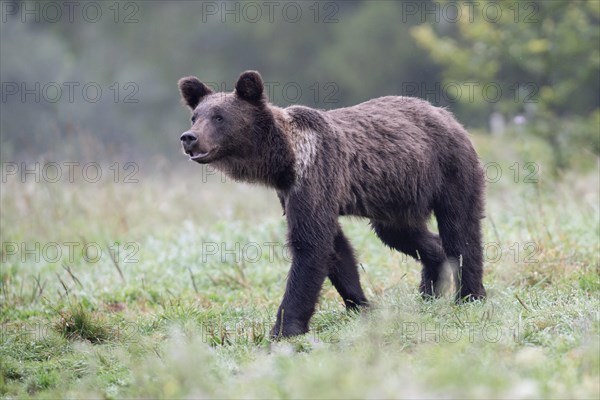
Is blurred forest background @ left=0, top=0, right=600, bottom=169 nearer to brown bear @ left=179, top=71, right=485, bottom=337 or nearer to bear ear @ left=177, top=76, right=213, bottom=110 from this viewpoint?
brown bear @ left=179, top=71, right=485, bottom=337

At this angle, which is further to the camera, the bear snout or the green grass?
the bear snout

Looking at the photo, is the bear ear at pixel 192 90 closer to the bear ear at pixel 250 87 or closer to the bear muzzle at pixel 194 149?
the bear ear at pixel 250 87

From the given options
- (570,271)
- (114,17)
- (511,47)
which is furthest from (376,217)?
(114,17)

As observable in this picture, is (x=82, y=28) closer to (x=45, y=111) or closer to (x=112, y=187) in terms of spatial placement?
(x=45, y=111)

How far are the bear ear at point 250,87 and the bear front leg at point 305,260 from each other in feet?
3.22

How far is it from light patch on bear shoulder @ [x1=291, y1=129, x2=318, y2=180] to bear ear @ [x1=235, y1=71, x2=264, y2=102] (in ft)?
1.44

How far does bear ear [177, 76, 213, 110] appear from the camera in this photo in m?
7.69

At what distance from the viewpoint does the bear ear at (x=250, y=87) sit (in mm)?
7367

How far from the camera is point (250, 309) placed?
815cm

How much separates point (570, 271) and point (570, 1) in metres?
11.0

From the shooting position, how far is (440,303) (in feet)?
23.7

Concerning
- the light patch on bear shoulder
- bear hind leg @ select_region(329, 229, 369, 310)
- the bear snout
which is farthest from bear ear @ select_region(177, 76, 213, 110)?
bear hind leg @ select_region(329, 229, 369, 310)

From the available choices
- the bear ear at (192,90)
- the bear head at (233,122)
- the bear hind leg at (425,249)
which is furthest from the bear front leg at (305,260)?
the bear ear at (192,90)

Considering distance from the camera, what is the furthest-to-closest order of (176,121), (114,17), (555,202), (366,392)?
1. (114,17)
2. (176,121)
3. (555,202)
4. (366,392)
